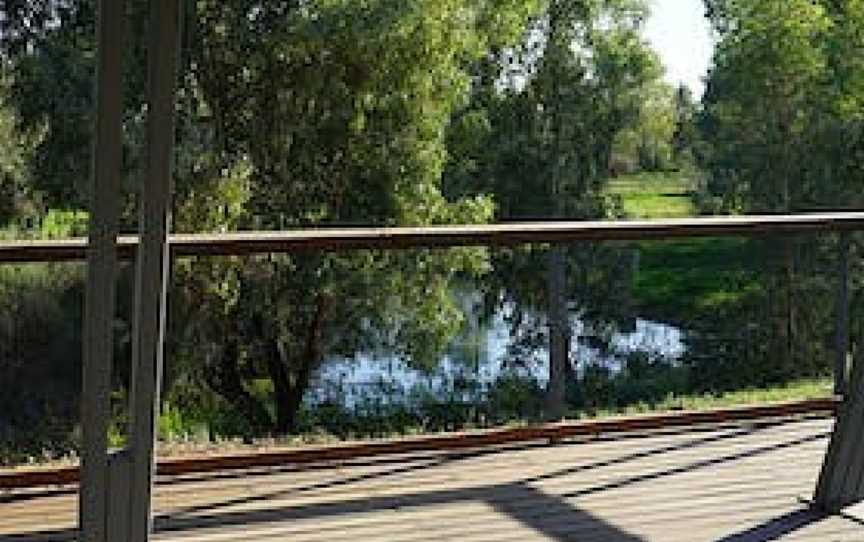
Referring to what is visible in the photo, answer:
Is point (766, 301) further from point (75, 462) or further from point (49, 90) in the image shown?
point (75, 462)

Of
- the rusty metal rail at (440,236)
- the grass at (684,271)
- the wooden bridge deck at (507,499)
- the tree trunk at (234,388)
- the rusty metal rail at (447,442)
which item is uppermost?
the grass at (684,271)

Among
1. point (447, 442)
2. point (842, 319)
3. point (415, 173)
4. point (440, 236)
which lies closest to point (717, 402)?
point (842, 319)

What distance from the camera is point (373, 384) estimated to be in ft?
53.5

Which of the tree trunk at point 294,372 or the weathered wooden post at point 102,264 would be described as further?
the tree trunk at point 294,372

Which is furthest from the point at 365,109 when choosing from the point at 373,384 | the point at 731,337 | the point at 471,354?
the point at 731,337

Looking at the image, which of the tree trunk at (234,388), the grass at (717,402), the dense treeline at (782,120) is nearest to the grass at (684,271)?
the dense treeline at (782,120)

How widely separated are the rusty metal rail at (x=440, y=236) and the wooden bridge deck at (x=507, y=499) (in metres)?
0.65

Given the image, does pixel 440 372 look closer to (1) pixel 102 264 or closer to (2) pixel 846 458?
(2) pixel 846 458

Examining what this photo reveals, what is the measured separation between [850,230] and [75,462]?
2.64 meters

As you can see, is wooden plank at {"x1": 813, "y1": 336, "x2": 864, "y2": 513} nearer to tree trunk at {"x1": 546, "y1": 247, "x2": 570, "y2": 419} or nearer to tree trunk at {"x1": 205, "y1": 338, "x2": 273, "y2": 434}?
tree trunk at {"x1": 546, "y1": 247, "x2": 570, "y2": 419}

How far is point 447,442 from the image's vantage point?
4.08 m

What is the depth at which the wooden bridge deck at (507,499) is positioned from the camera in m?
3.29

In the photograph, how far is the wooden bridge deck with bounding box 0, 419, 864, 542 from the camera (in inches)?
129

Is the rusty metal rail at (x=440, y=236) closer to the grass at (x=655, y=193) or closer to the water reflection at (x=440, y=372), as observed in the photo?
the water reflection at (x=440, y=372)
